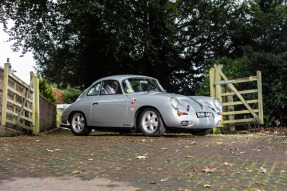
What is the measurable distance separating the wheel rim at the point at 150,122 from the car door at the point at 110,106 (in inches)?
24.7

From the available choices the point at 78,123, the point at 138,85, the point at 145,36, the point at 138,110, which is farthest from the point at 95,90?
the point at 145,36

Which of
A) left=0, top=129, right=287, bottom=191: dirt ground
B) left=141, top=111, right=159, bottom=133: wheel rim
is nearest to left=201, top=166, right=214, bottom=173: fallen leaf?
left=0, top=129, right=287, bottom=191: dirt ground

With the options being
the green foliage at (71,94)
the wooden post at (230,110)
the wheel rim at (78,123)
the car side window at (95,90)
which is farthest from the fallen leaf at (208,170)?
the green foliage at (71,94)

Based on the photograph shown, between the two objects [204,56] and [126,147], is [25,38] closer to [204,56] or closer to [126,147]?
[204,56]

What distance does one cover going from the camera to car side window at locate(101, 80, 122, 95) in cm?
1068

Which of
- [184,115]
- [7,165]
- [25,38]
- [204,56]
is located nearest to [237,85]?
[184,115]

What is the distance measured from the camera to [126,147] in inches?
307

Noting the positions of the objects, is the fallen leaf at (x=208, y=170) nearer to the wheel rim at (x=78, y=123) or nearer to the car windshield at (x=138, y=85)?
the car windshield at (x=138, y=85)

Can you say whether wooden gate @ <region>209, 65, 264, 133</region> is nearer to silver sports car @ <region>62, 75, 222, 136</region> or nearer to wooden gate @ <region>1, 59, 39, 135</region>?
silver sports car @ <region>62, 75, 222, 136</region>

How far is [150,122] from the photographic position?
9.81 meters

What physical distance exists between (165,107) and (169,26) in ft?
35.4

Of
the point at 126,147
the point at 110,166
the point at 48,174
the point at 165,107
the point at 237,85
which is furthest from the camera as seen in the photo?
the point at 237,85

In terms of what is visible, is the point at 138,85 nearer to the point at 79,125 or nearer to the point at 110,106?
the point at 110,106

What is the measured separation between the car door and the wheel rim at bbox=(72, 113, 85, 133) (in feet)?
1.88
